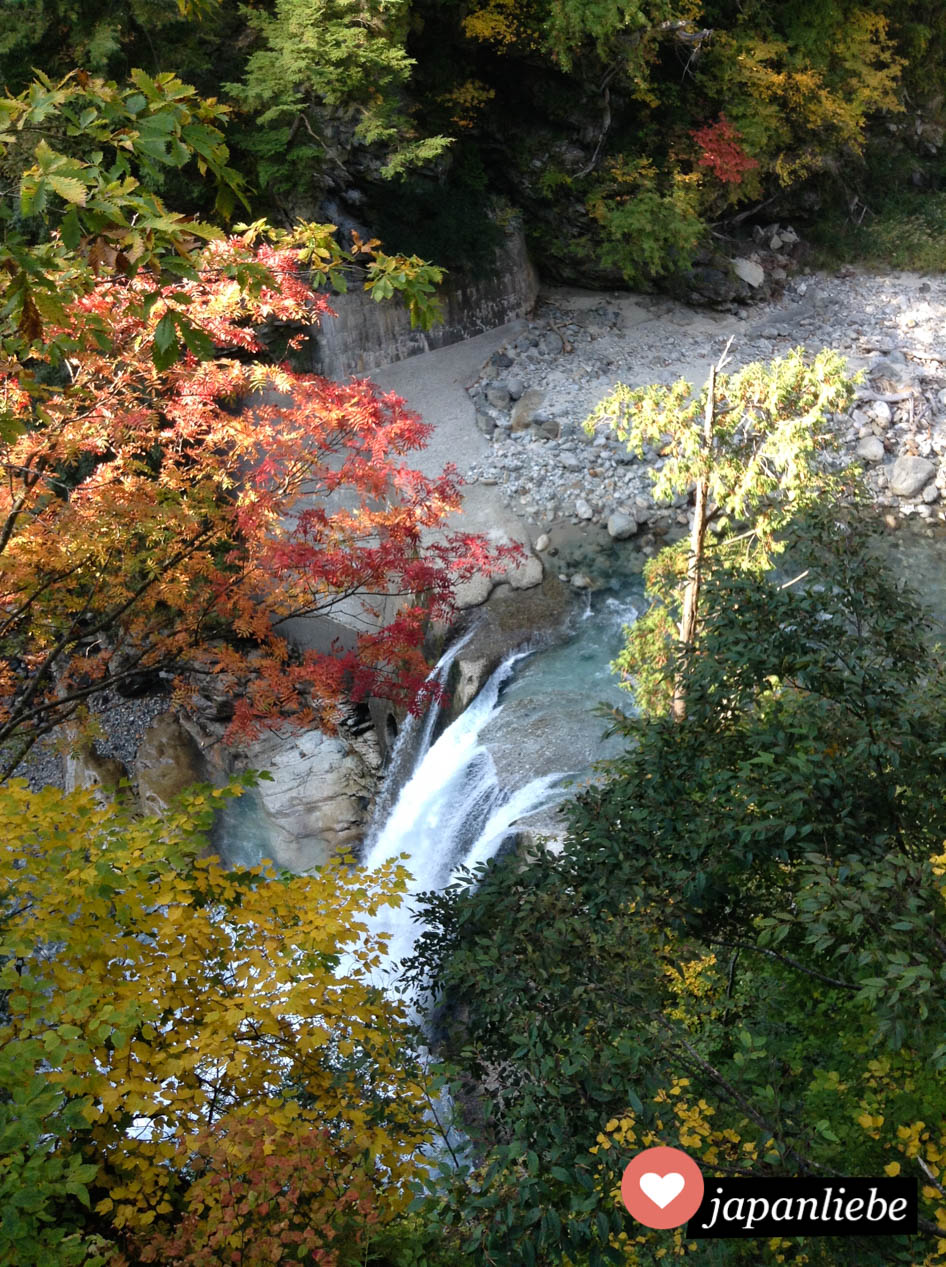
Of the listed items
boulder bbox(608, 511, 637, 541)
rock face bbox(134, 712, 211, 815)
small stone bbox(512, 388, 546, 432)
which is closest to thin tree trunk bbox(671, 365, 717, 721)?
boulder bbox(608, 511, 637, 541)

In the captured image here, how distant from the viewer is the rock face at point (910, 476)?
1295 centimetres

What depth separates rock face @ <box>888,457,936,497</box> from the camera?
1295 centimetres

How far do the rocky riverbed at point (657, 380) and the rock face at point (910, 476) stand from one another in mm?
17

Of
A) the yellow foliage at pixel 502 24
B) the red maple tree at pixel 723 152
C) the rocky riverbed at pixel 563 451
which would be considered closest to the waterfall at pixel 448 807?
the rocky riverbed at pixel 563 451

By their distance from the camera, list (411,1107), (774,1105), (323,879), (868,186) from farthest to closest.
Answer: (868,186) < (411,1107) < (323,879) < (774,1105)

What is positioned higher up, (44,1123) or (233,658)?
(44,1123)

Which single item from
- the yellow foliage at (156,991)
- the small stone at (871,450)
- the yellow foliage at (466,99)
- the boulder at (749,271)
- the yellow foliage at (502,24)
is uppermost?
the yellow foliage at (502,24)

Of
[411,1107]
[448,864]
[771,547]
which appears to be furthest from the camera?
[448,864]

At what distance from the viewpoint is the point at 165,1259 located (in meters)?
3.38

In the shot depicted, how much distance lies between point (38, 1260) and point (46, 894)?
1140mm

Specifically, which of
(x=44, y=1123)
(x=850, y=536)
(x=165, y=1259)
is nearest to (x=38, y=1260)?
(x=44, y=1123)

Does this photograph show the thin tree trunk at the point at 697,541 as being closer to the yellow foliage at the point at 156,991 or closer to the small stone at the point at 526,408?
the yellow foliage at the point at 156,991

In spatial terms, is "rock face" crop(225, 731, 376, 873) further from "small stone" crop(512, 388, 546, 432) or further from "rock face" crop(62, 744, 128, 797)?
"small stone" crop(512, 388, 546, 432)

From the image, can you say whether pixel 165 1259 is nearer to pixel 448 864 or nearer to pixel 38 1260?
pixel 38 1260
